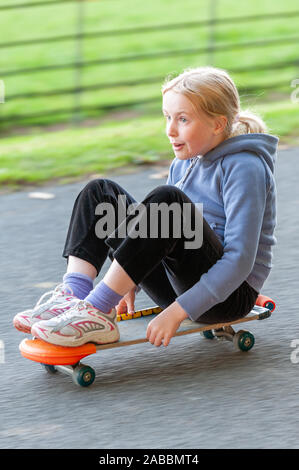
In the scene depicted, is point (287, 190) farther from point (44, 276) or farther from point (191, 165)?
point (191, 165)

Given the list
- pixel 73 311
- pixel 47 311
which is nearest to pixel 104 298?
pixel 73 311

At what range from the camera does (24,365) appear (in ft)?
10.3

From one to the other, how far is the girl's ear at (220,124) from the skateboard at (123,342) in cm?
65

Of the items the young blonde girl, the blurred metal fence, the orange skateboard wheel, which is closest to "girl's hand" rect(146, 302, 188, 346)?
the young blonde girl

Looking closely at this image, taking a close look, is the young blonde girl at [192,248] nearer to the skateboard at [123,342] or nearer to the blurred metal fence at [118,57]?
the skateboard at [123,342]

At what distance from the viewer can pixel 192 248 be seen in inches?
112

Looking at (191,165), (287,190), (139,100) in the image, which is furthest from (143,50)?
(191,165)

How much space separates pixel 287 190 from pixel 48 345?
9.61 feet

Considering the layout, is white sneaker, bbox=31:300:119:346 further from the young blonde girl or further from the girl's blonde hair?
the girl's blonde hair

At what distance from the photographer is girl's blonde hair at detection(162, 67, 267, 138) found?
293cm

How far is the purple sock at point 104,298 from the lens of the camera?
9.29ft

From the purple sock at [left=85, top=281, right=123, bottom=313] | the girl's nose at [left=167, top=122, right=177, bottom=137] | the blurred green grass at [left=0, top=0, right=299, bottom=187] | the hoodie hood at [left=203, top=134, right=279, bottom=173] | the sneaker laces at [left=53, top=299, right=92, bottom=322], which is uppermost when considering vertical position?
the girl's nose at [left=167, top=122, right=177, bottom=137]

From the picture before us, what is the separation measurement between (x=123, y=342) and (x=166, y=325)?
0.54 feet

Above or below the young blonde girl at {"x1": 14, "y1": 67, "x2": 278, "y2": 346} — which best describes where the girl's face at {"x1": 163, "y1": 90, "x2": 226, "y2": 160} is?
above
